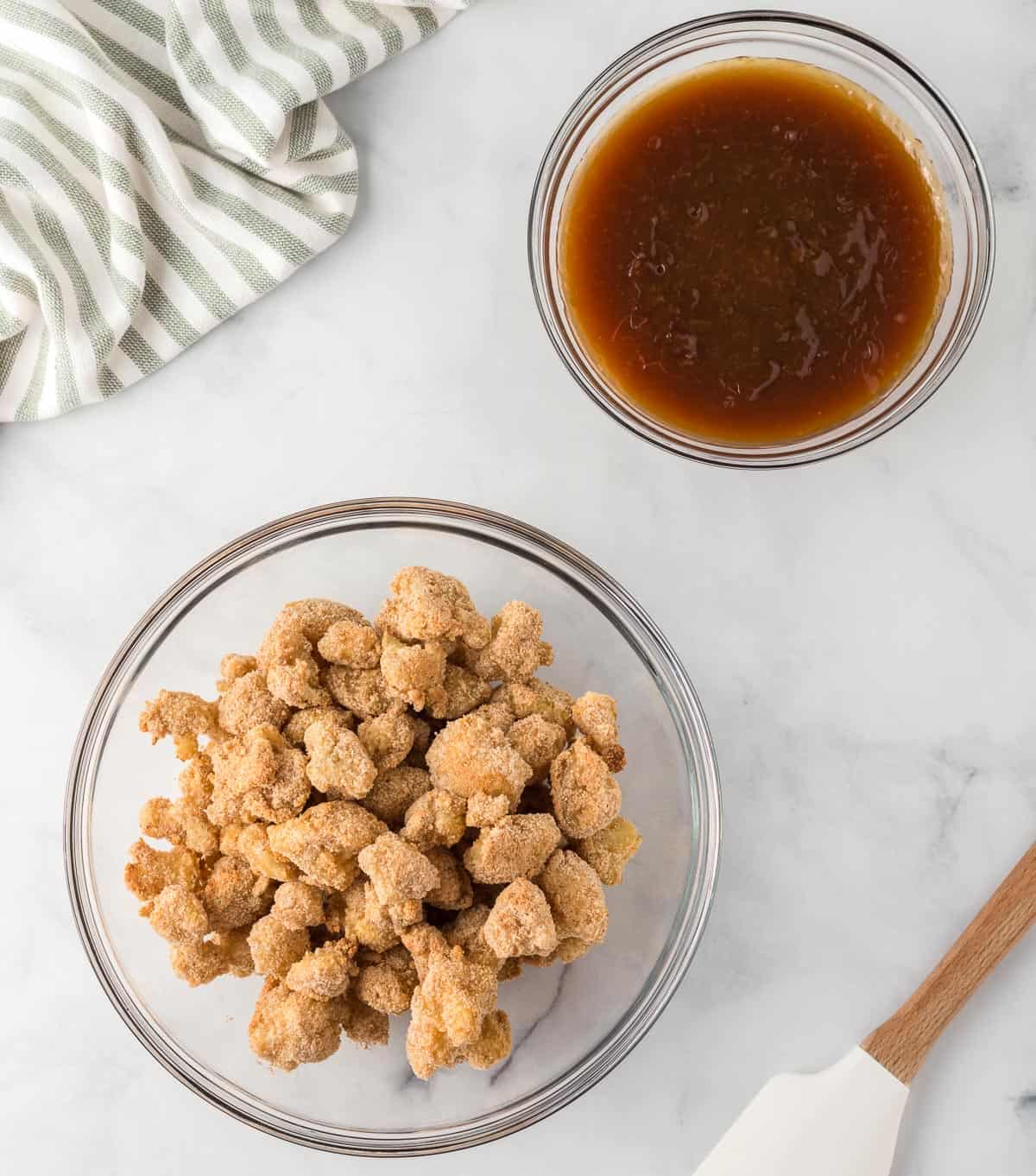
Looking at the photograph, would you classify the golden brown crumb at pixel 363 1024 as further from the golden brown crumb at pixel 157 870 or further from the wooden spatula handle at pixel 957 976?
the wooden spatula handle at pixel 957 976

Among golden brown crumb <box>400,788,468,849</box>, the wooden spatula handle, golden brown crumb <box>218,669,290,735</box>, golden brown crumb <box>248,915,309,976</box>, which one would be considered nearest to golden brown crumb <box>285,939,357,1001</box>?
golden brown crumb <box>248,915,309,976</box>

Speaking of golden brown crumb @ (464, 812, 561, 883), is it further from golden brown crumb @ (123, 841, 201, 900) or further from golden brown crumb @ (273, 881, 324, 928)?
golden brown crumb @ (123, 841, 201, 900)

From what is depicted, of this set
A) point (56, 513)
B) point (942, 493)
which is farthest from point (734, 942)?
point (56, 513)

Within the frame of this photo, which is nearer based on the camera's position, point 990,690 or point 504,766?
point 504,766

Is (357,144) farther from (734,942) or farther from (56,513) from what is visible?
(734,942)

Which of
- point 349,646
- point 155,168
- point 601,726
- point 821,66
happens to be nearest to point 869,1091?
point 601,726

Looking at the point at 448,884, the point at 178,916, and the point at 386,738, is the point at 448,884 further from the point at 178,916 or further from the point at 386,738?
the point at 178,916
